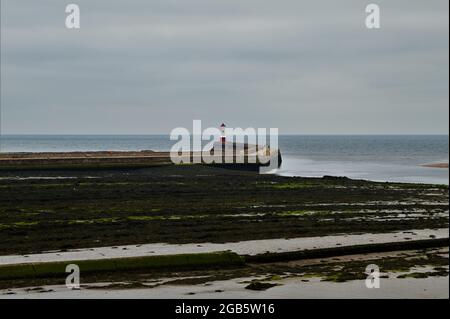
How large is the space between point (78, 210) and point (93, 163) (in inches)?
1155

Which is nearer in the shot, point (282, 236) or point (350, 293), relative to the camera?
point (350, 293)

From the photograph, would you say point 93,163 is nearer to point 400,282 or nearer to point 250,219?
point 250,219

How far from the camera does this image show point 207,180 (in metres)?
50.5

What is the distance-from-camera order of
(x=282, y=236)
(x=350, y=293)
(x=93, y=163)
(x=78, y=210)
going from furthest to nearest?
(x=93, y=163) < (x=78, y=210) < (x=282, y=236) < (x=350, y=293)

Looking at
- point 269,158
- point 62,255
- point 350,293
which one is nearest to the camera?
point 350,293

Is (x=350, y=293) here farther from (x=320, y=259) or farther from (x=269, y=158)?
(x=269, y=158)

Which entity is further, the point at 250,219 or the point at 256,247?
the point at 250,219

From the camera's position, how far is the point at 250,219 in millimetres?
31047

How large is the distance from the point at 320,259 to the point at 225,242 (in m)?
3.70

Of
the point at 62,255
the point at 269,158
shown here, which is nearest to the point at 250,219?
the point at 62,255

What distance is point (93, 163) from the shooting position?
62.3 metres

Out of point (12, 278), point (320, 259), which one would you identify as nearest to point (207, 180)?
point (320, 259)

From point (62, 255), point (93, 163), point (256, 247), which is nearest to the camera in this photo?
point (62, 255)

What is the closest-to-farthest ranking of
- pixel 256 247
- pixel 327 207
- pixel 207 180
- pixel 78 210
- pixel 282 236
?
1. pixel 256 247
2. pixel 282 236
3. pixel 78 210
4. pixel 327 207
5. pixel 207 180
